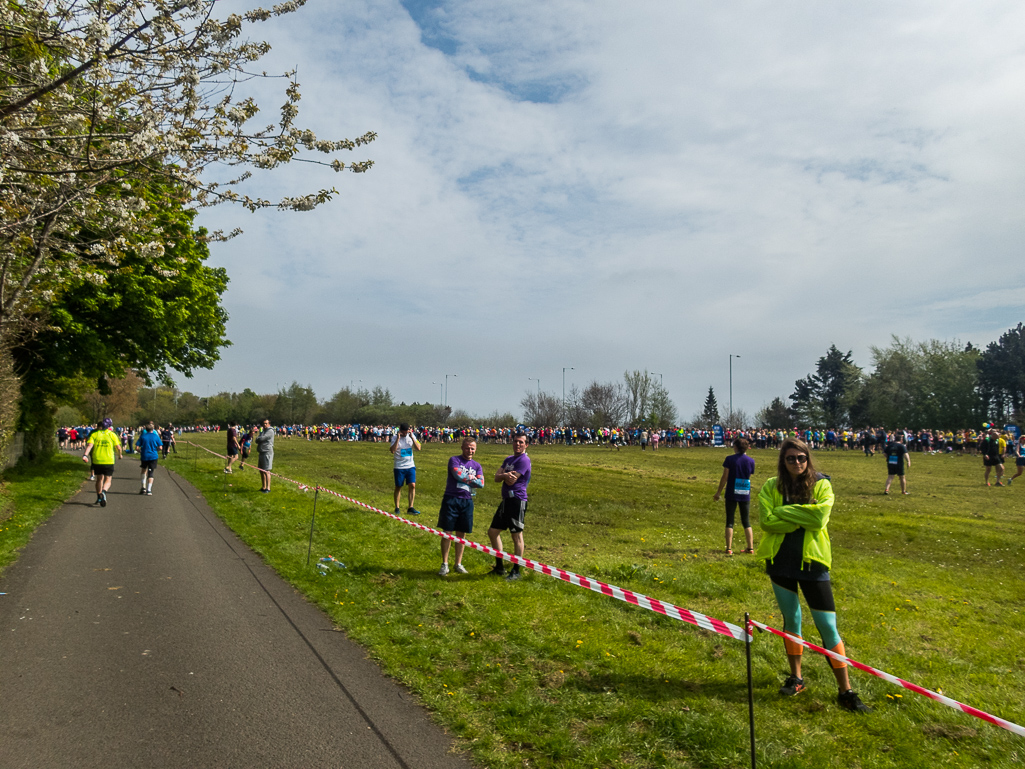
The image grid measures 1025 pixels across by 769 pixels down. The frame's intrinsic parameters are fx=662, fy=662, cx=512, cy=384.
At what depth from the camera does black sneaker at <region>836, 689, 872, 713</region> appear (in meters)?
4.79

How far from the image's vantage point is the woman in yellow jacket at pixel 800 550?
190 inches

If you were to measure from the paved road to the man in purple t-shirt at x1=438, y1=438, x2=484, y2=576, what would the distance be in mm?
1943

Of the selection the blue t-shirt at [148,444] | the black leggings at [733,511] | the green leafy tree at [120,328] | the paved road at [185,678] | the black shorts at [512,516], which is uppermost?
the green leafy tree at [120,328]

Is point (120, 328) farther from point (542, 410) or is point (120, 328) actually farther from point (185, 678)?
point (542, 410)

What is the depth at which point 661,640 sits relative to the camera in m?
6.29

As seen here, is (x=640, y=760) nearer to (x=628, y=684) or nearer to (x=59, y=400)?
(x=628, y=684)

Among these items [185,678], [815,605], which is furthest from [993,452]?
[185,678]

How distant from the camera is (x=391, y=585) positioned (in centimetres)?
815

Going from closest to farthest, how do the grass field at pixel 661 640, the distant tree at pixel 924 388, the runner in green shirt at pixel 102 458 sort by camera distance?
the grass field at pixel 661 640 → the runner in green shirt at pixel 102 458 → the distant tree at pixel 924 388

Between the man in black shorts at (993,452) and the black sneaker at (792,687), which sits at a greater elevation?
the man in black shorts at (993,452)

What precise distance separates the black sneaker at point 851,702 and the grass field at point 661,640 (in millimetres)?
104

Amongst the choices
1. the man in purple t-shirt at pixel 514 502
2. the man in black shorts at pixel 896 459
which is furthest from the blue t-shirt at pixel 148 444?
A: the man in black shorts at pixel 896 459

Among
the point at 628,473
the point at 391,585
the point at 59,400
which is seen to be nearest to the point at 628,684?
the point at 391,585

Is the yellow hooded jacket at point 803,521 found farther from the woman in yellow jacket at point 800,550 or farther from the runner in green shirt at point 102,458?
the runner in green shirt at point 102,458
